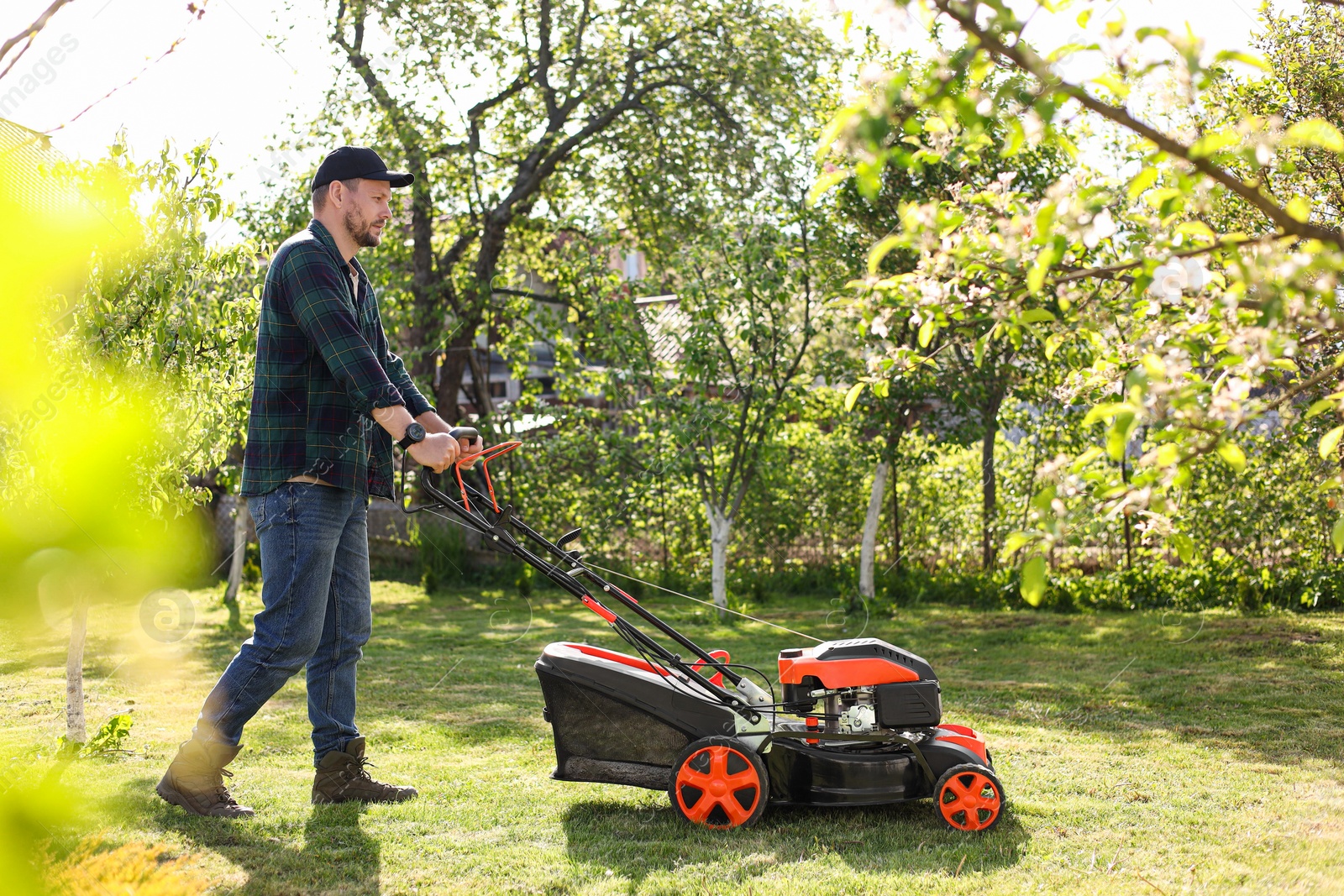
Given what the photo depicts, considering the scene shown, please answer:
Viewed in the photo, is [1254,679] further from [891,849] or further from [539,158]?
[539,158]

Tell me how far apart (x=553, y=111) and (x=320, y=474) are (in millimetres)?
7766

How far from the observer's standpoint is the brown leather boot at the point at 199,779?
3033 mm

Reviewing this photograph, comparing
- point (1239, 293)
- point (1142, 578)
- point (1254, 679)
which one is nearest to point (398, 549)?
point (1142, 578)

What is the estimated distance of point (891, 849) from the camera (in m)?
2.92

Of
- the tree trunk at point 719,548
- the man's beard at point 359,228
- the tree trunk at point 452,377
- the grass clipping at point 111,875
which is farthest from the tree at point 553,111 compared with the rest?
the grass clipping at point 111,875

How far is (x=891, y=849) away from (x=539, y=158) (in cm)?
858

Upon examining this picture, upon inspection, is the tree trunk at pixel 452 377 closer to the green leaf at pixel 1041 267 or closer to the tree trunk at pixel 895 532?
the tree trunk at pixel 895 532

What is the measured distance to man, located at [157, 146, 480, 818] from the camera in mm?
3035

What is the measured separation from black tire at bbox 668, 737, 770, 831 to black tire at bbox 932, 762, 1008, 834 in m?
0.49

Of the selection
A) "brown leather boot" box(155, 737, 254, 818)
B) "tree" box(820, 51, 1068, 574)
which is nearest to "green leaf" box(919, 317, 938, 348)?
"brown leather boot" box(155, 737, 254, 818)

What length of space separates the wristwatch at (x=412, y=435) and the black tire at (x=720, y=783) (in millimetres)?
1144

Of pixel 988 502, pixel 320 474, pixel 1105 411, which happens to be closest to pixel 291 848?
pixel 320 474

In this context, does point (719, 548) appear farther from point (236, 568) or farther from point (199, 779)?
point (199, 779)

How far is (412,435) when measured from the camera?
2.98m
